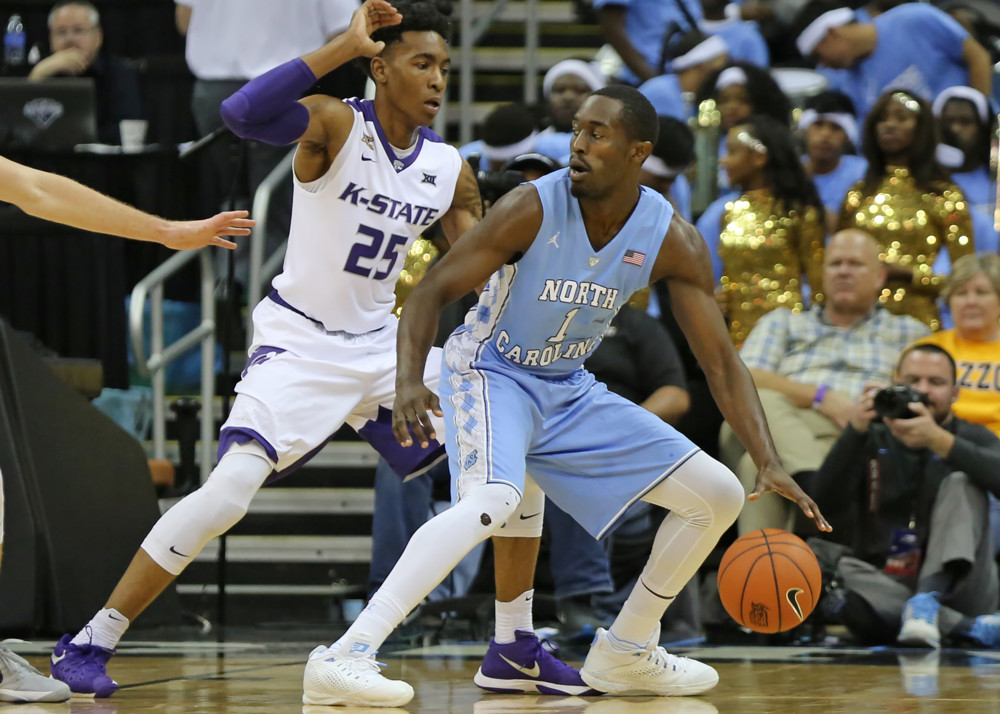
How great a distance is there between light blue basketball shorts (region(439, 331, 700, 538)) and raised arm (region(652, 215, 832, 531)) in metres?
0.21

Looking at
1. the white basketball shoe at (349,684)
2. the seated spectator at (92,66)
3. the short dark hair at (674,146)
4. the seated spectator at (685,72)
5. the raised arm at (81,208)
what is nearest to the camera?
the raised arm at (81,208)

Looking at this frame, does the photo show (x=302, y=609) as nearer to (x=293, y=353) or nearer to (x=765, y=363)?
(x=765, y=363)

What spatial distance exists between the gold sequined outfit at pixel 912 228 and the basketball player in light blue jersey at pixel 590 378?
3.28m

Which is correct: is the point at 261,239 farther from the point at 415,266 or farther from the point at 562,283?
the point at 562,283

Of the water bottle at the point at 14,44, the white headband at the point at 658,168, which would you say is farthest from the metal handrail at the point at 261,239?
the water bottle at the point at 14,44

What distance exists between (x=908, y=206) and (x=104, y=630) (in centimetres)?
468

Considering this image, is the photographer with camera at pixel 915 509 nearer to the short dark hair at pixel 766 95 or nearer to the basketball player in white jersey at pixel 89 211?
the short dark hair at pixel 766 95

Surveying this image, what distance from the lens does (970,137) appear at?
8180 millimetres

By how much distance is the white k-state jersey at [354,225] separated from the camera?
4.56 m

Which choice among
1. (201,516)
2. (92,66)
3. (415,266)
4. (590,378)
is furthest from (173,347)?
(590,378)

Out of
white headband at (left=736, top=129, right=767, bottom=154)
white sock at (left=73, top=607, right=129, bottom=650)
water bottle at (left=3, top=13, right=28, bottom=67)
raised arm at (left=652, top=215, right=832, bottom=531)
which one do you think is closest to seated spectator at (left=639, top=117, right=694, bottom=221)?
white headband at (left=736, top=129, right=767, bottom=154)

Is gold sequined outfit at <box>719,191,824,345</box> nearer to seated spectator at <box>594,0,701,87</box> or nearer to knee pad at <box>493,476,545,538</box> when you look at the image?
seated spectator at <box>594,0,701,87</box>

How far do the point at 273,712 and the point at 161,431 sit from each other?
3.70 meters

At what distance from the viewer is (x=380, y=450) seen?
15.5ft
